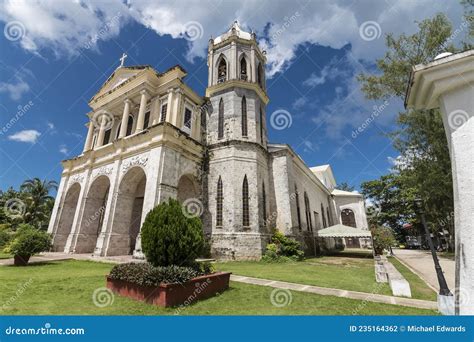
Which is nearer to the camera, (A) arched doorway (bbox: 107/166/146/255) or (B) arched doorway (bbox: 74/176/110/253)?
(A) arched doorway (bbox: 107/166/146/255)

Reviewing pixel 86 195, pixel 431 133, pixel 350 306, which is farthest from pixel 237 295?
pixel 86 195

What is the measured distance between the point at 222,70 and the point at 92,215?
1759 centimetres

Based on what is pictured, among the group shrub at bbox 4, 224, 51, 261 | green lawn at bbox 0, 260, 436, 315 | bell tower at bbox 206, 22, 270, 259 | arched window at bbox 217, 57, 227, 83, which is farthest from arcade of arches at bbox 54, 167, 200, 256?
arched window at bbox 217, 57, 227, 83

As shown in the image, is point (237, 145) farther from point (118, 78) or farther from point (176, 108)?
point (118, 78)

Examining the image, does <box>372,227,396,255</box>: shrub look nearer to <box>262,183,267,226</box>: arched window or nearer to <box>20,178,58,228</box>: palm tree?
<box>262,183,267,226</box>: arched window

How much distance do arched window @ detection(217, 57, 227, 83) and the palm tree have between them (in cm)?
3065

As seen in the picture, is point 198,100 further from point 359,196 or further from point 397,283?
point 359,196

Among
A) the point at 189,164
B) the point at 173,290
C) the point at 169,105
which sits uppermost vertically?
the point at 169,105

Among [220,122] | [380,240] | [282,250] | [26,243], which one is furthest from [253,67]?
[26,243]

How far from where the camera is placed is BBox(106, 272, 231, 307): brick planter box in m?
5.18

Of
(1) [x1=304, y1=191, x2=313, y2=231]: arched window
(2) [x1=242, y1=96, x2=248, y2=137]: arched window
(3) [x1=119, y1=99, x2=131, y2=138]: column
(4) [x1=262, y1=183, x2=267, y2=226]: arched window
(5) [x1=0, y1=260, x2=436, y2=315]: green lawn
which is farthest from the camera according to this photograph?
(1) [x1=304, y1=191, x2=313, y2=231]: arched window

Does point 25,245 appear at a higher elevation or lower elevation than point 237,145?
lower

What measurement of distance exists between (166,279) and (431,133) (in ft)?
57.3

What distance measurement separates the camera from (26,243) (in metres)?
11.9
